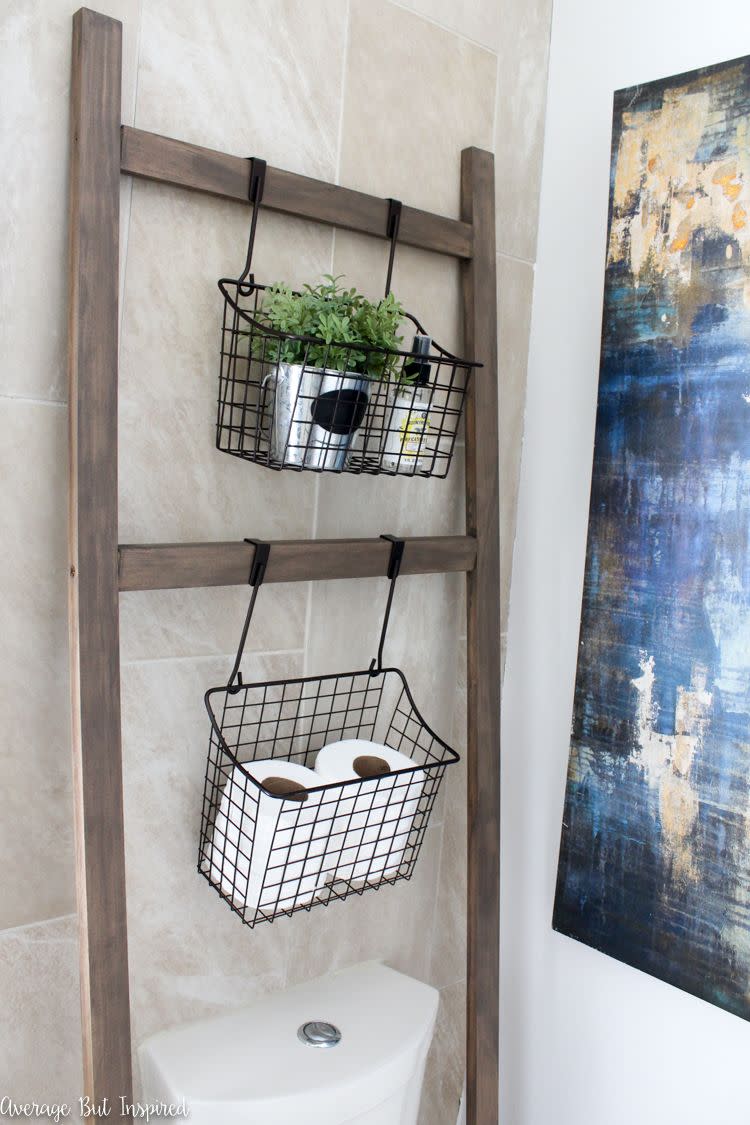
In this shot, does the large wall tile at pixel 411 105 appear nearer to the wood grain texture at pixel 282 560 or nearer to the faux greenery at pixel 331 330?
the faux greenery at pixel 331 330

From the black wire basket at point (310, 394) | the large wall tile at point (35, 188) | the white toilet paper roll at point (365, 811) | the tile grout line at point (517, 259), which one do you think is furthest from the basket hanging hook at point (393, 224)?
the white toilet paper roll at point (365, 811)

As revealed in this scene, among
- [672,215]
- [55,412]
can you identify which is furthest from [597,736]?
[55,412]

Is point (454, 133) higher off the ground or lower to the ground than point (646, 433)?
higher

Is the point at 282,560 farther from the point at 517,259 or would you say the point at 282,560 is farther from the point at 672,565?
the point at 517,259

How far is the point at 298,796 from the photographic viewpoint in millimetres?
969

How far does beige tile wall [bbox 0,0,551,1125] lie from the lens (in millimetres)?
896

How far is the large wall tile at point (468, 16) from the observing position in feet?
3.81

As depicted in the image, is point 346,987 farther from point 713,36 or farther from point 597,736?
point 713,36

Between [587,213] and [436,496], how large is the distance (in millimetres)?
428

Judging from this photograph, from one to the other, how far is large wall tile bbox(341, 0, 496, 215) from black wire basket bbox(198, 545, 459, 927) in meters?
0.49

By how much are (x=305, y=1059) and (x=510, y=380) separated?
0.90m

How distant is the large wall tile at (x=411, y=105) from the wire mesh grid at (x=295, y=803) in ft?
1.99

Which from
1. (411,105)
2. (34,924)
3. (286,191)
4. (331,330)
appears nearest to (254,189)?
(286,191)

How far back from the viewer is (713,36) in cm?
111
